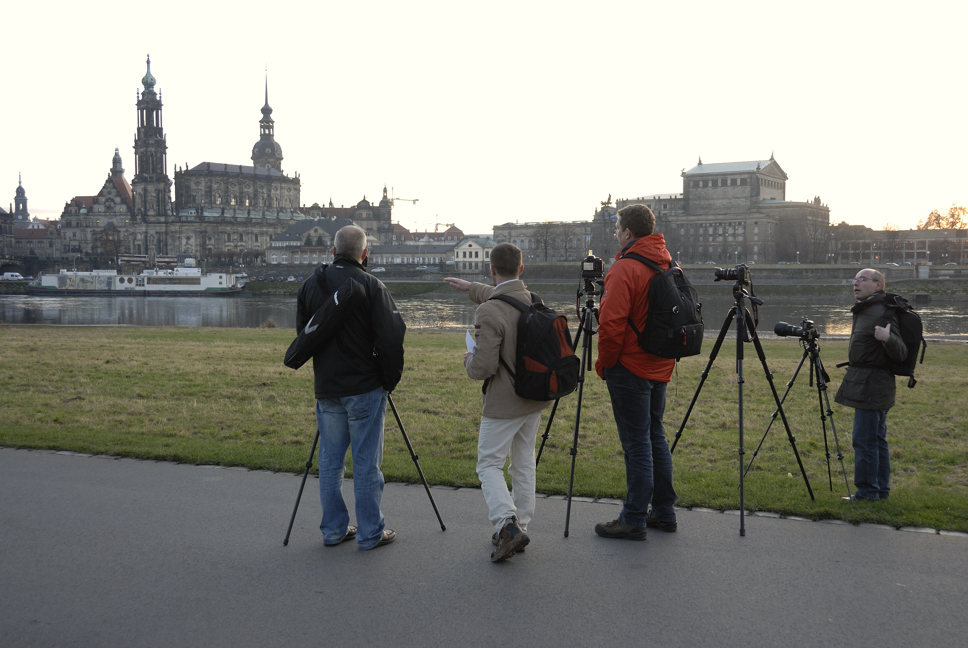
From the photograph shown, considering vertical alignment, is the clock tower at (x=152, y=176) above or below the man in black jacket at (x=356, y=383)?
above

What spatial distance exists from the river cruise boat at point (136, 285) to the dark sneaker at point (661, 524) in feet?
296

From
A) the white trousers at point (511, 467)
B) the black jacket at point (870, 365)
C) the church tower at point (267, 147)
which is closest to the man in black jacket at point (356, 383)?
the white trousers at point (511, 467)

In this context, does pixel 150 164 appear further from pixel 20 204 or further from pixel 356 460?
pixel 356 460

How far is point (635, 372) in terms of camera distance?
499 cm

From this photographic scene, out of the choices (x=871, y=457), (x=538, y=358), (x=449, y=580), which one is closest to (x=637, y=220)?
(x=538, y=358)

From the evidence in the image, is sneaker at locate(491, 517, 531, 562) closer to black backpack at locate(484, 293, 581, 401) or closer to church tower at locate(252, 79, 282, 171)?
black backpack at locate(484, 293, 581, 401)

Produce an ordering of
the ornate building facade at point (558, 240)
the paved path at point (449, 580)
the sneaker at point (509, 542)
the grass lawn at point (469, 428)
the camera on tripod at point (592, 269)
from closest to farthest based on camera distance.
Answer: the paved path at point (449, 580) → the sneaker at point (509, 542) → the camera on tripod at point (592, 269) → the grass lawn at point (469, 428) → the ornate building facade at point (558, 240)

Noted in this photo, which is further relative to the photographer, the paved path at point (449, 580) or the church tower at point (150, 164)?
the church tower at point (150, 164)

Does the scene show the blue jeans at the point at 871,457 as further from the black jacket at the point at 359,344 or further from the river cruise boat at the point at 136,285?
the river cruise boat at the point at 136,285

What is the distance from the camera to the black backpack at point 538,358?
15.5 feet

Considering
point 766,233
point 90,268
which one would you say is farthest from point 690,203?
point 90,268

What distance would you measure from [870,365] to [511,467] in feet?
10.0

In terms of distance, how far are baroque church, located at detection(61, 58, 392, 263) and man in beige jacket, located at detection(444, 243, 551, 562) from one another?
131 meters

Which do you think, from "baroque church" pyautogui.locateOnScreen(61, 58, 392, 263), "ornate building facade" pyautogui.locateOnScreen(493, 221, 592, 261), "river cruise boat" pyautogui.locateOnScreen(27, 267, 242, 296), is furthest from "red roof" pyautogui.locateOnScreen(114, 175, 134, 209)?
"ornate building facade" pyautogui.locateOnScreen(493, 221, 592, 261)
